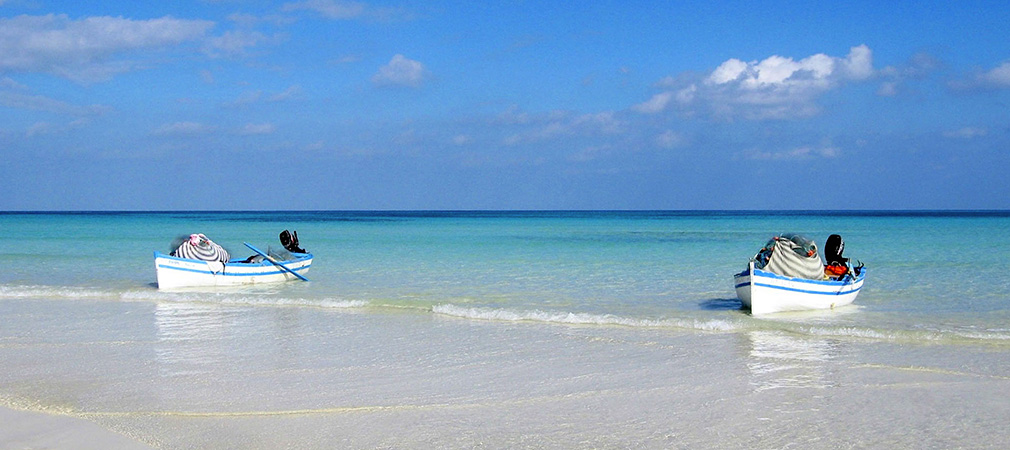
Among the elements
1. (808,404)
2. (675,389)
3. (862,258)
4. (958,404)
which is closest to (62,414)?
(675,389)

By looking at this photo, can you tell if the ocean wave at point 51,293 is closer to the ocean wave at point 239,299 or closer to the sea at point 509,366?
the sea at point 509,366

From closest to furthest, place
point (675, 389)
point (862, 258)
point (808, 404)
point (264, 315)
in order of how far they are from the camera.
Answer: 1. point (808, 404)
2. point (675, 389)
3. point (264, 315)
4. point (862, 258)

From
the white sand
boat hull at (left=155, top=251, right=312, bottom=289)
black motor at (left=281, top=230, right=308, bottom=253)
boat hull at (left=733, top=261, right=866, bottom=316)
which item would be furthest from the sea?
black motor at (left=281, top=230, right=308, bottom=253)

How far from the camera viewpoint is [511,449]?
5969 mm

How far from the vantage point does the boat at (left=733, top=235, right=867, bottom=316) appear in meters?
12.9

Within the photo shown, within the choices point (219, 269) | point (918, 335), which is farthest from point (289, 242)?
point (918, 335)

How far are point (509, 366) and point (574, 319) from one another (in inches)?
145

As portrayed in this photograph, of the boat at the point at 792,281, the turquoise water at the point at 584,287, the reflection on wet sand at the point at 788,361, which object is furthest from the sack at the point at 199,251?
the reflection on wet sand at the point at 788,361

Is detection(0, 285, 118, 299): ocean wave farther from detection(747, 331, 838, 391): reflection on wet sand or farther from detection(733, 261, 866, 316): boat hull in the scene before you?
detection(747, 331, 838, 391): reflection on wet sand

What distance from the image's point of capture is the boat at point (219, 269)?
17297 millimetres

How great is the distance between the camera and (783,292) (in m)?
13.0

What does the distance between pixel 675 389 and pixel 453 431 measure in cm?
248

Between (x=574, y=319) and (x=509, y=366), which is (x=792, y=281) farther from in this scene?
(x=509, y=366)

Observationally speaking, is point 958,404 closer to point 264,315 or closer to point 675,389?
point 675,389
